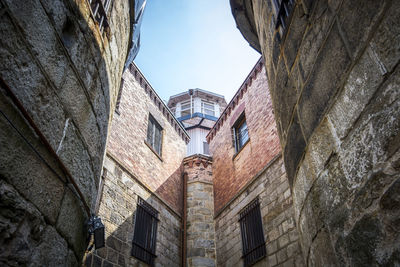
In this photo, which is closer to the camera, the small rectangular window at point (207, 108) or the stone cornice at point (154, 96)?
the stone cornice at point (154, 96)

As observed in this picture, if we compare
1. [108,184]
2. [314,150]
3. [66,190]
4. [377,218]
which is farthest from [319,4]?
[108,184]

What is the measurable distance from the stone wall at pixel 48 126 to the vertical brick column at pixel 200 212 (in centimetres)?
693

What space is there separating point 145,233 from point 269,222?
119 inches

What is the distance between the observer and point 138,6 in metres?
5.45

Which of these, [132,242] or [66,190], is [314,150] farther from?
[132,242]

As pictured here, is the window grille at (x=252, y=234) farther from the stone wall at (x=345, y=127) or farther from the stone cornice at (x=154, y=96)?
the stone cornice at (x=154, y=96)

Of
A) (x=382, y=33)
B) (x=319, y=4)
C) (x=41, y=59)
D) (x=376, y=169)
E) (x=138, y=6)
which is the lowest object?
(x=376, y=169)

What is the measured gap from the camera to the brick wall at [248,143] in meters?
9.12

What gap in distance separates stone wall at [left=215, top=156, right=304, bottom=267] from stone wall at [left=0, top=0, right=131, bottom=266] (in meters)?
4.86

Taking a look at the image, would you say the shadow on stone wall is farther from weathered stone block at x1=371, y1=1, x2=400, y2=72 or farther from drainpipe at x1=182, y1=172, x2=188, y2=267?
drainpipe at x1=182, y1=172, x2=188, y2=267

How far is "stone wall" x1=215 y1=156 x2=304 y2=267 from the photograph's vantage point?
6.82 m

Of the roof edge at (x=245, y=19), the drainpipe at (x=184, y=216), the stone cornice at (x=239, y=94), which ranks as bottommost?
the drainpipe at (x=184, y=216)

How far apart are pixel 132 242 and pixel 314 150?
621cm

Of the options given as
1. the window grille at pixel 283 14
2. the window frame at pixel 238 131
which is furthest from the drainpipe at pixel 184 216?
the window grille at pixel 283 14
